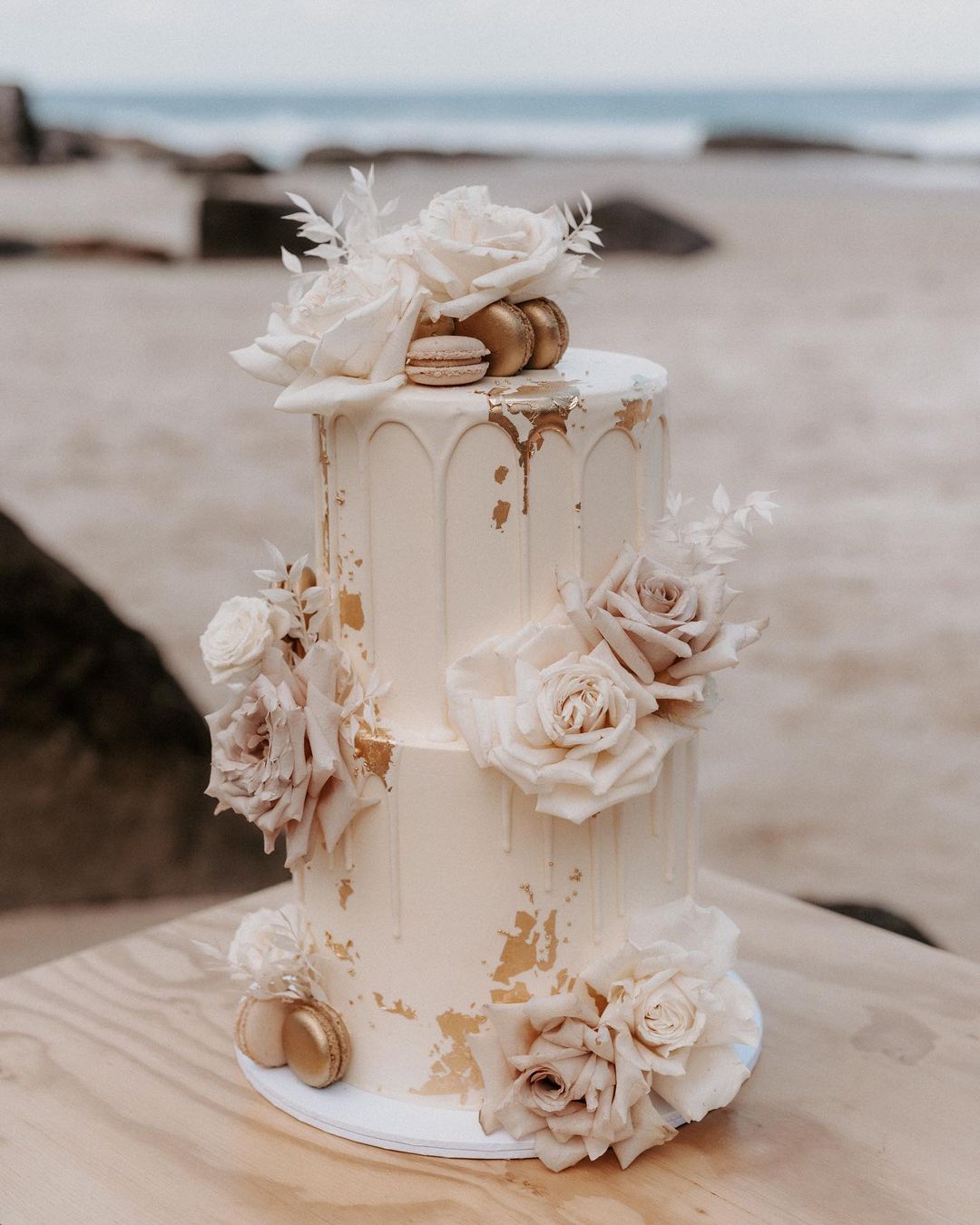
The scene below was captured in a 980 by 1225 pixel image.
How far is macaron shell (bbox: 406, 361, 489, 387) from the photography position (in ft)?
4.10

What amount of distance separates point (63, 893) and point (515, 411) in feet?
6.28

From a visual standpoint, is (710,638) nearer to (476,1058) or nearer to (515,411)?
(515,411)

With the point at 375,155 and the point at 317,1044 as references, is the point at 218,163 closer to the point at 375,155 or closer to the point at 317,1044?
the point at 375,155

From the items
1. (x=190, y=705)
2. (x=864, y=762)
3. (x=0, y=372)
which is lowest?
(x=864, y=762)

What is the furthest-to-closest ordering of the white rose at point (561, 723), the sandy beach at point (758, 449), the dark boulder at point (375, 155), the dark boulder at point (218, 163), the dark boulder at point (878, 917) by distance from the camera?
the dark boulder at point (375, 155) → the dark boulder at point (218, 163) → the sandy beach at point (758, 449) → the dark boulder at point (878, 917) → the white rose at point (561, 723)

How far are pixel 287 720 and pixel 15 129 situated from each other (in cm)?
328

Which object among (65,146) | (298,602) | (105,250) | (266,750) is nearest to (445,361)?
(298,602)

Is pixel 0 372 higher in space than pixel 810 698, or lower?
higher

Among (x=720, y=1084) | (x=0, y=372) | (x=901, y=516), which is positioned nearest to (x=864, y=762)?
(x=901, y=516)

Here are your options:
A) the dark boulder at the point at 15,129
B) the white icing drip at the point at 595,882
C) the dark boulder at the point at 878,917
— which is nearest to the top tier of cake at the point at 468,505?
the white icing drip at the point at 595,882

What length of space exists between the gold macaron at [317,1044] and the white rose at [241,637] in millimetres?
329

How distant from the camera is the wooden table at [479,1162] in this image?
1.25m

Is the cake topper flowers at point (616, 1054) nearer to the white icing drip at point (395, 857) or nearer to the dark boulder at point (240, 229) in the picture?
the white icing drip at point (395, 857)

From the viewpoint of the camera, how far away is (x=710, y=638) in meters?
1.27
